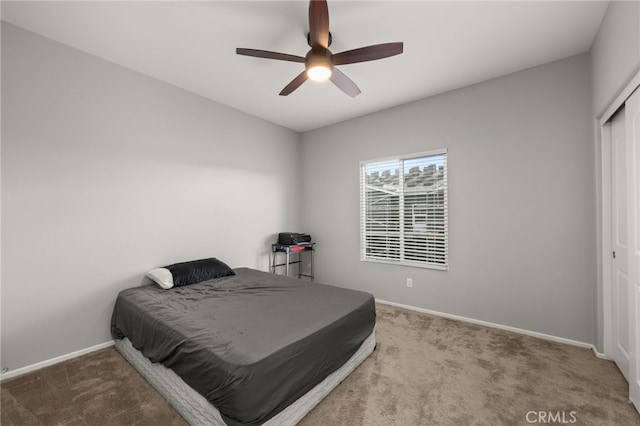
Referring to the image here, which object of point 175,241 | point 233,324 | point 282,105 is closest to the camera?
point 233,324

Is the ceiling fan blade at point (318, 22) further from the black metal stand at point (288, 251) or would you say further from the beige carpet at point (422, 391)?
the black metal stand at point (288, 251)

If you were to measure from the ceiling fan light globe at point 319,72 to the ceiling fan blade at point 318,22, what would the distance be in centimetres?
14

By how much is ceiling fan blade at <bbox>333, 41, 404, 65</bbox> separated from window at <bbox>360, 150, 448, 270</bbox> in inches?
71.3

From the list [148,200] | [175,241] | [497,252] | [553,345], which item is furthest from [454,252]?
[148,200]

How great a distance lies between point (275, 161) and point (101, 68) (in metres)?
2.39

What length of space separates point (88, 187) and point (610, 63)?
4604 mm

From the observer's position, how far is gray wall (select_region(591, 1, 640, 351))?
158 centimetres

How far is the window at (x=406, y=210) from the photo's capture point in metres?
3.32

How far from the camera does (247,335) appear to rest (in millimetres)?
1643

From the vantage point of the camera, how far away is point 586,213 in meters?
2.46

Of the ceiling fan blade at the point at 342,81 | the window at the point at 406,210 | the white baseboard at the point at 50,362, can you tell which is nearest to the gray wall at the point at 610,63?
the window at the point at 406,210

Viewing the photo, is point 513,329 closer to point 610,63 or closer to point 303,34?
point 610,63

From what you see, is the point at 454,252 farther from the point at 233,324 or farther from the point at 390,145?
the point at 233,324

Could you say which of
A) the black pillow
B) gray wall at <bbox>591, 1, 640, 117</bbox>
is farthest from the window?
the black pillow
